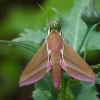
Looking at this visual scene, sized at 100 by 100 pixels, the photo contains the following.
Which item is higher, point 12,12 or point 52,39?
point 12,12

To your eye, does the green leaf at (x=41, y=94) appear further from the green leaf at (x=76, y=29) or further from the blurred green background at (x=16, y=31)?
the blurred green background at (x=16, y=31)

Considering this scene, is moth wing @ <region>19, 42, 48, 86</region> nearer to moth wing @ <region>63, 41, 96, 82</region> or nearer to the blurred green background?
moth wing @ <region>63, 41, 96, 82</region>

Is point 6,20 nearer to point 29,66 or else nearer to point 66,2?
point 66,2

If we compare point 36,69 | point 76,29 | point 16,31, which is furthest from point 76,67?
point 16,31

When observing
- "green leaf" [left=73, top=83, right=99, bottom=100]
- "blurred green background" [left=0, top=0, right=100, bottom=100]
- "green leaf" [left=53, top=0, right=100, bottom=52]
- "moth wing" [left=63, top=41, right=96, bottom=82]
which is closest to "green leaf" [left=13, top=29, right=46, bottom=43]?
"green leaf" [left=53, top=0, right=100, bottom=52]

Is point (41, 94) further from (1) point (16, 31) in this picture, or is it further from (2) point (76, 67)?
(1) point (16, 31)

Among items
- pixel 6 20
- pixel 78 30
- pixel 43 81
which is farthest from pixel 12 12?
pixel 43 81

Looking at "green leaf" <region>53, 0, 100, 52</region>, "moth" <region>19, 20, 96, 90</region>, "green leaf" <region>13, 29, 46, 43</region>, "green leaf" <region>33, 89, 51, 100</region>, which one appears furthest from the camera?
"green leaf" <region>13, 29, 46, 43</region>
